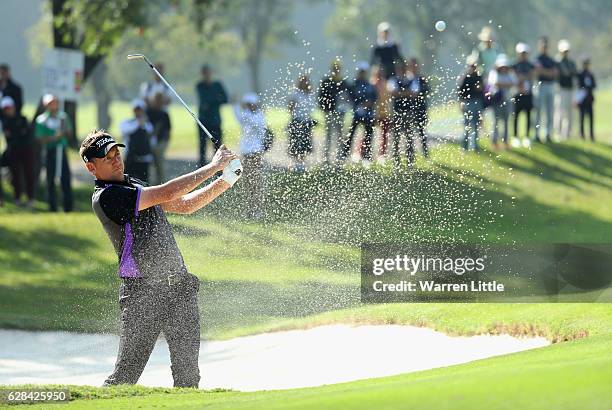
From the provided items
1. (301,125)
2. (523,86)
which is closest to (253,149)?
(301,125)

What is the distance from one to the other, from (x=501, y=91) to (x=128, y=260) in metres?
16.1

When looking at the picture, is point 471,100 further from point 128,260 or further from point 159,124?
point 128,260

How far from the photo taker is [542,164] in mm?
25094

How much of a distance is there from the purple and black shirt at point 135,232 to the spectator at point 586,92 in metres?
19.9

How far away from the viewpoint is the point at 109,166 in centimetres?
873

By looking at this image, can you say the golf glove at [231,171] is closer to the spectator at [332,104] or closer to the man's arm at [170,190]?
the man's arm at [170,190]

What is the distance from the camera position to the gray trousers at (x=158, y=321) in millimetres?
8891

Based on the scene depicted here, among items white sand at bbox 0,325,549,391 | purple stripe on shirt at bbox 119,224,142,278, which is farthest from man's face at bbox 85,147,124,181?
white sand at bbox 0,325,549,391

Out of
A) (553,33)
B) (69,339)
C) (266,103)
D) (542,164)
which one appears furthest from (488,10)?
(69,339)

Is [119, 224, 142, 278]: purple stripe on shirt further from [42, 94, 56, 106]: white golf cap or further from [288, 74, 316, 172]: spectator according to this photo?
[42, 94, 56, 106]: white golf cap

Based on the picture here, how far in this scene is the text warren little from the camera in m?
15.3

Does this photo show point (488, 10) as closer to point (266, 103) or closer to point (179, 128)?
point (179, 128)

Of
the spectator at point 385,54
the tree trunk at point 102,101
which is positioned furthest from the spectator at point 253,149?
the tree trunk at point 102,101

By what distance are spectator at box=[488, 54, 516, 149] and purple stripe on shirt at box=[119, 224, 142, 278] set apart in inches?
613
